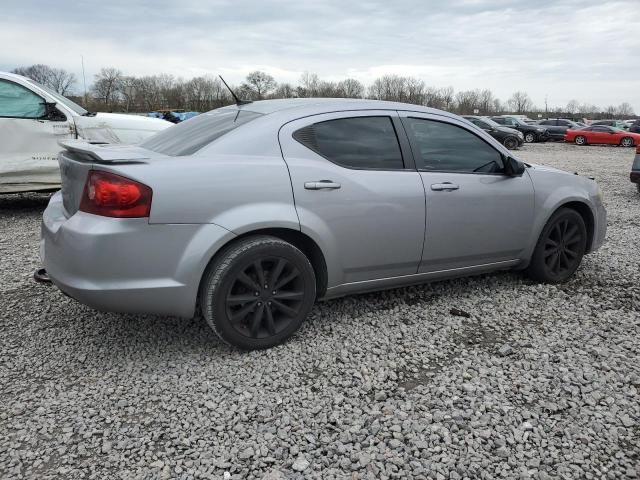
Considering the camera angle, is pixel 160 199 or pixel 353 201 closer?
pixel 160 199

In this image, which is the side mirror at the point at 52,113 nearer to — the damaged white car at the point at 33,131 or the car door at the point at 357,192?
the damaged white car at the point at 33,131

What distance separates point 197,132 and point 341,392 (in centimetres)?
191

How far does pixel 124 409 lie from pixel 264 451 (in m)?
0.79

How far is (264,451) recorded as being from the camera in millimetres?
2287

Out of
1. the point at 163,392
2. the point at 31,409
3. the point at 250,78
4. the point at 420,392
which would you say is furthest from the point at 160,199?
the point at 250,78

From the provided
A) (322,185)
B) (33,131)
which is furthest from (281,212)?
(33,131)

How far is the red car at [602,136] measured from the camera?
28.1 m

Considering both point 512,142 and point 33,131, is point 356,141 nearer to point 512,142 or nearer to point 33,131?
point 33,131

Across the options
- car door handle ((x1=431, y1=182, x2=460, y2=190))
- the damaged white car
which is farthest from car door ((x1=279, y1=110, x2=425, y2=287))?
the damaged white car

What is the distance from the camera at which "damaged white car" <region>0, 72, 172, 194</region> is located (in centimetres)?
670

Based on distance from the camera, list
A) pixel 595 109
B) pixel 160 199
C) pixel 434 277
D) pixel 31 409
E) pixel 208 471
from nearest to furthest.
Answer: pixel 208 471, pixel 31 409, pixel 160 199, pixel 434 277, pixel 595 109

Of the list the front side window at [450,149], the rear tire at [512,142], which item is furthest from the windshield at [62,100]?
the rear tire at [512,142]

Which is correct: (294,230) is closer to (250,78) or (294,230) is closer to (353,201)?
(353,201)

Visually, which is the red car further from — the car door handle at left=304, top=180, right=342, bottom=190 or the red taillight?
the red taillight
